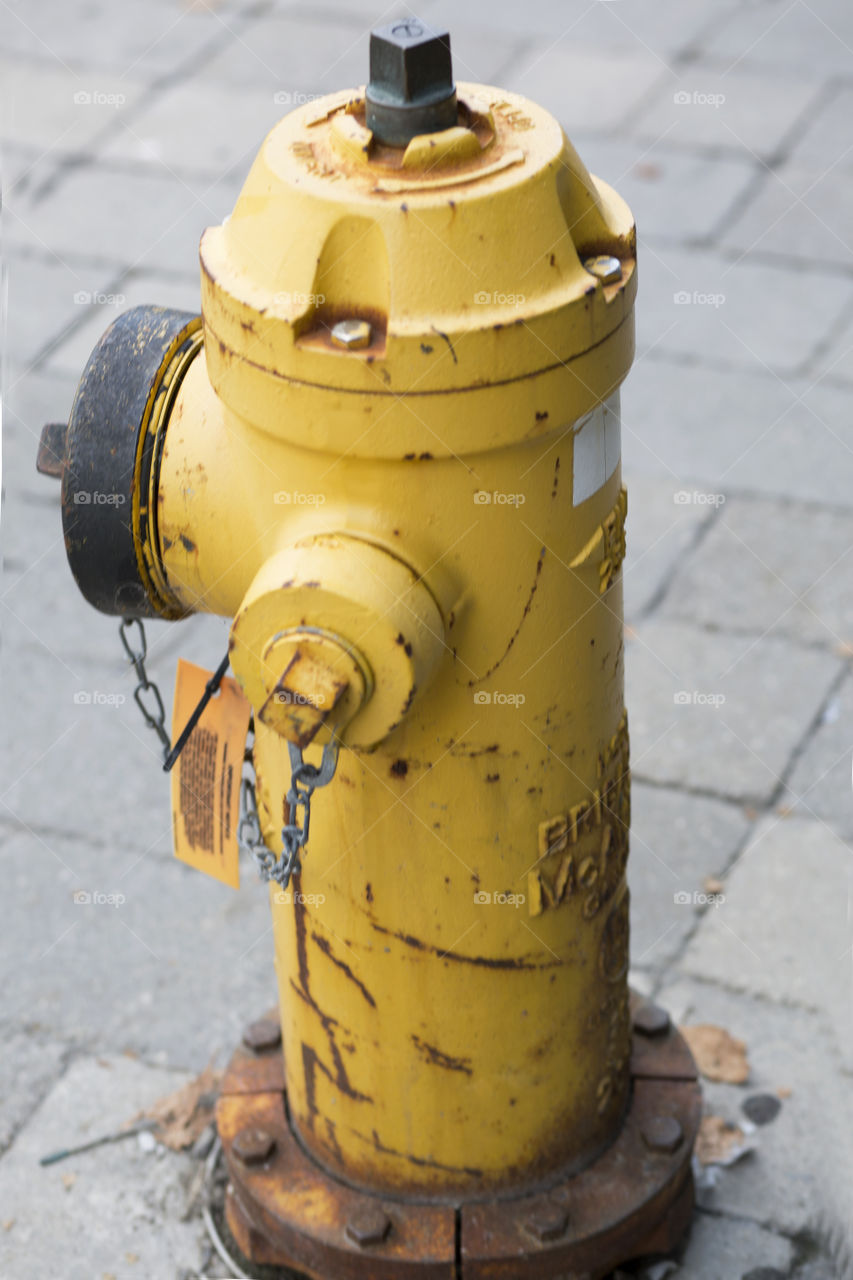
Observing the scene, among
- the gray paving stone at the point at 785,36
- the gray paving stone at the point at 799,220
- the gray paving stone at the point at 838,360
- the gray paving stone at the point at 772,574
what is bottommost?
the gray paving stone at the point at 772,574

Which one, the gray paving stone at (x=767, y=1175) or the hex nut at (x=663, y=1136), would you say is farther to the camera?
the gray paving stone at (x=767, y=1175)

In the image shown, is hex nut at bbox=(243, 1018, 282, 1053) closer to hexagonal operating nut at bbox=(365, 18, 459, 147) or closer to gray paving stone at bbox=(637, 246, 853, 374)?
hexagonal operating nut at bbox=(365, 18, 459, 147)

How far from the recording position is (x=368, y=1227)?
222 centimetres

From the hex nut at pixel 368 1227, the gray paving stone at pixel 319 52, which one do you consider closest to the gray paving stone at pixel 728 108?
the gray paving stone at pixel 319 52

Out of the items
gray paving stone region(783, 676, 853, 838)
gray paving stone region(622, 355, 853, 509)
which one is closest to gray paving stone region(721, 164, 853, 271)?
gray paving stone region(622, 355, 853, 509)

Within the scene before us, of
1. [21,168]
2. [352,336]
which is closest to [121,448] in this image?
[352,336]

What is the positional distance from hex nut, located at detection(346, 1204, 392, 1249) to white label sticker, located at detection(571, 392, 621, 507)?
1122 millimetres

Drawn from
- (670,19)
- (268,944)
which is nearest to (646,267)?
(670,19)

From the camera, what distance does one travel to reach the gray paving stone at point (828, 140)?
17.0 ft

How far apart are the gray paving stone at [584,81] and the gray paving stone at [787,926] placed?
10.0ft

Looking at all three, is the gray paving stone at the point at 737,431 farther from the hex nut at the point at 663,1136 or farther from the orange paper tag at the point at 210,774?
the orange paper tag at the point at 210,774

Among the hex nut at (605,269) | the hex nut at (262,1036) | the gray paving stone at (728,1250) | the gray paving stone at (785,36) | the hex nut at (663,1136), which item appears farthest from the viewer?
the gray paving stone at (785,36)

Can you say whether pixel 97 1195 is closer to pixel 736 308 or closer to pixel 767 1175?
pixel 767 1175

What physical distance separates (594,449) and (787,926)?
1.60 meters
